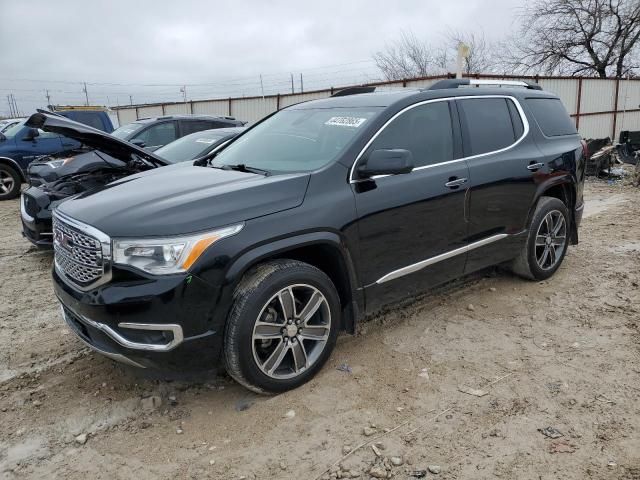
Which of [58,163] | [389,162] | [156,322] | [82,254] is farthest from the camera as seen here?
[58,163]

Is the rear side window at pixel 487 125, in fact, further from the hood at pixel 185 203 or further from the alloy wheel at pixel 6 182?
the alloy wheel at pixel 6 182

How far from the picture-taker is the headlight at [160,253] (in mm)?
2639

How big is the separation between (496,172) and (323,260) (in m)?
1.78

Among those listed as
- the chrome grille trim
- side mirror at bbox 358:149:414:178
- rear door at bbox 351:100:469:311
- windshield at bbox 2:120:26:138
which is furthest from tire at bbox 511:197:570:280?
windshield at bbox 2:120:26:138

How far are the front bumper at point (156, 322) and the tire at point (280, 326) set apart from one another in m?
0.14

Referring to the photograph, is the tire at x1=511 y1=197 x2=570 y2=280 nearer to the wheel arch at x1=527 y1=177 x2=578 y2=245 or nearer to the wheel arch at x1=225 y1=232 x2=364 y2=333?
the wheel arch at x1=527 y1=177 x2=578 y2=245

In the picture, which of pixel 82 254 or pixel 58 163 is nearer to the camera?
pixel 82 254

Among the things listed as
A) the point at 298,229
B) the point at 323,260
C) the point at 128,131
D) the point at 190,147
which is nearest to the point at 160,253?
the point at 298,229

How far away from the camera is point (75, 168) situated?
21.2 feet

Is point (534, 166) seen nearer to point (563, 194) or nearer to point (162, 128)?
point (563, 194)

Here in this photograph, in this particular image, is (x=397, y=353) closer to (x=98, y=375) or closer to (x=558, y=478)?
(x=558, y=478)

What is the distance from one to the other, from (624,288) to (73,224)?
4.64 metres

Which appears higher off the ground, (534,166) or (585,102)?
(585,102)

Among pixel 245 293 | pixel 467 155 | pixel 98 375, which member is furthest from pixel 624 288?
pixel 98 375
